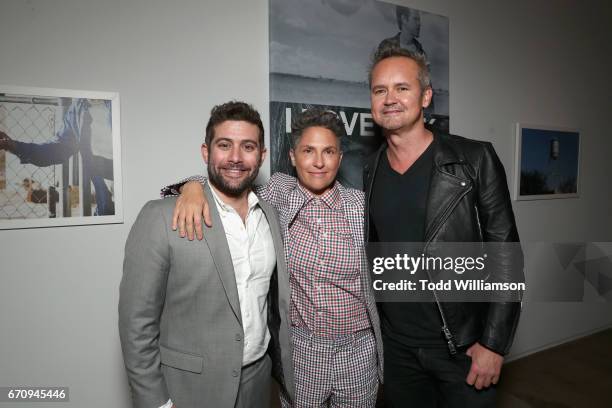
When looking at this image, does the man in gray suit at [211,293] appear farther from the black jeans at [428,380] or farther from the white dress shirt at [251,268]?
the black jeans at [428,380]

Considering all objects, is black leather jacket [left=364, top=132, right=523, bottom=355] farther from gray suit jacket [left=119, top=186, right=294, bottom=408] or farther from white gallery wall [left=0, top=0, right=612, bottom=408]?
white gallery wall [left=0, top=0, right=612, bottom=408]

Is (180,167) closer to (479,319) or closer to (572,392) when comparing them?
(479,319)

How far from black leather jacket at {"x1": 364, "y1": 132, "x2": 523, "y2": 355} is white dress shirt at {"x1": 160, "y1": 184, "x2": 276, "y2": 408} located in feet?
2.39

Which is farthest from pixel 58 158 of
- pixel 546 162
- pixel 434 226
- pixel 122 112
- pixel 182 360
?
pixel 546 162

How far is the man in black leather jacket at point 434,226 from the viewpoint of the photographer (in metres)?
1.71

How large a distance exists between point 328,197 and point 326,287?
420mm

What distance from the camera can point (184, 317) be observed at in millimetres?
1442

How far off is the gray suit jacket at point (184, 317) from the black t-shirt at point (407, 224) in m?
0.79

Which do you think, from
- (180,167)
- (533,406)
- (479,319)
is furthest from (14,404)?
(533,406)

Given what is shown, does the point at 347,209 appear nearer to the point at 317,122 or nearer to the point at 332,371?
the point at 317,122

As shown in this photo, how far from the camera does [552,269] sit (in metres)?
3.70

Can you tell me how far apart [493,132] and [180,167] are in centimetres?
252

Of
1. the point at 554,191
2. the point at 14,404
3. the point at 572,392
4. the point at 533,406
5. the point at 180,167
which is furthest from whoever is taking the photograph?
the point at 554,191

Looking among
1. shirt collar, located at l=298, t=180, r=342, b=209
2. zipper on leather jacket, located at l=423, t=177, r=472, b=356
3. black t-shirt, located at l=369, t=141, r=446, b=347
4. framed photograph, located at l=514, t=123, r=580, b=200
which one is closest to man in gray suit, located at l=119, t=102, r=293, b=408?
shirt collar, located at l=298, t=180, r=342, b=209
